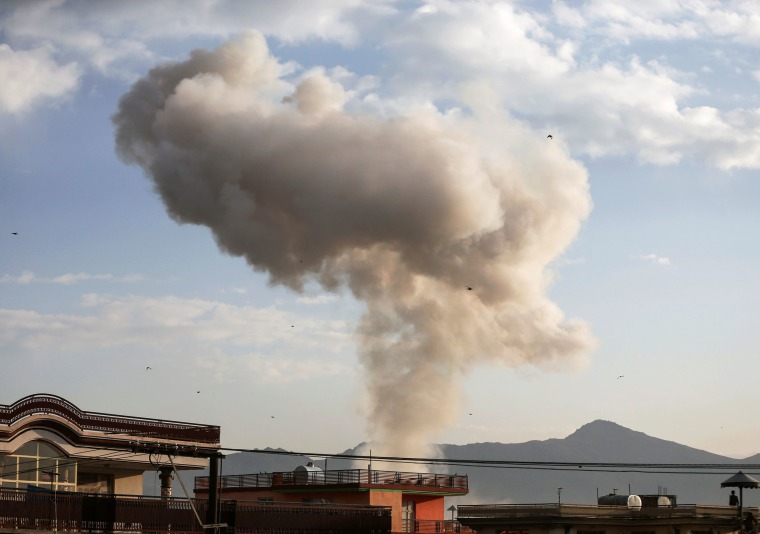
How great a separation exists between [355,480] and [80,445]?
75.5 feet

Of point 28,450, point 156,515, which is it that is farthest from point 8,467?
point 156,515

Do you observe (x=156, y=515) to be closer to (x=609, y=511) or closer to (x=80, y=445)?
(x=80, y=445)

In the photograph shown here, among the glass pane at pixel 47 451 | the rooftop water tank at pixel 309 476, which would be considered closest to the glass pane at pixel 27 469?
the glass pane at pixel 47 451

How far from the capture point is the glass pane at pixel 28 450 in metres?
58.2

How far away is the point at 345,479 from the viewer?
79.2 meters

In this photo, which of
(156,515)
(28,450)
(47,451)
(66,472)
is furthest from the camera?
(66,472)

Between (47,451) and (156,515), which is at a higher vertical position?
(47,451)

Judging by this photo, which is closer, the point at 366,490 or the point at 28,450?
the point at 28,450

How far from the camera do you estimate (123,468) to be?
6550cm

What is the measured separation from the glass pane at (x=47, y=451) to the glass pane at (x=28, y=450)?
31 centimetres

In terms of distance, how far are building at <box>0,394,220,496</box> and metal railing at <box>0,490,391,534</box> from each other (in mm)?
2589

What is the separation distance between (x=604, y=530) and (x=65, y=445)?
112 feet

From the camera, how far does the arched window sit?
189 feet

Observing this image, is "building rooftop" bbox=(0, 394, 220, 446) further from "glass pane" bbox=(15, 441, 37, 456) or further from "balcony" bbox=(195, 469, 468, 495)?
"balcony" bbox=(195, 469, 468, 495)
